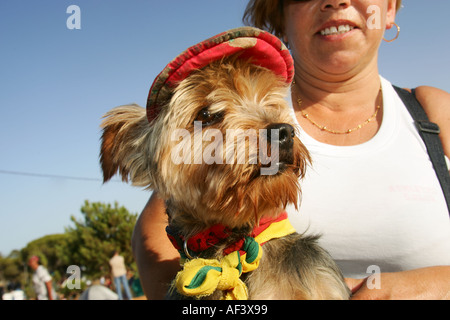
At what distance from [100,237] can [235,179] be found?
39351 millimetres

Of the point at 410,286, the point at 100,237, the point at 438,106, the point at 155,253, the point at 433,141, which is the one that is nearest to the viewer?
the point at 410,286

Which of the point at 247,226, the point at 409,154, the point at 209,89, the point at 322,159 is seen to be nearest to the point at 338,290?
A: the point at 247,226

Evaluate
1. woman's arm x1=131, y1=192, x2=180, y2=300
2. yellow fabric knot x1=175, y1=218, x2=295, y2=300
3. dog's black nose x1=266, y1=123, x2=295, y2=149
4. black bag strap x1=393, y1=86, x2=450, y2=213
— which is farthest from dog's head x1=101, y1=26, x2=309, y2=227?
black bag strap x1=393, y1=86, x2=450, y2=213

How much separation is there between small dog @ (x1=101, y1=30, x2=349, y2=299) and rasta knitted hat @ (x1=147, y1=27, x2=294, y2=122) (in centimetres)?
6

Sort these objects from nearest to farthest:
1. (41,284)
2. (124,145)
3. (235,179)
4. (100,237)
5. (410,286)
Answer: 1. (235,179)
2. (410,286)
3. (124,145)
4. (41,284)
5. (100,237)

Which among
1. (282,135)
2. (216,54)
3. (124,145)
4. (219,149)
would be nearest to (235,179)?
(219,149)

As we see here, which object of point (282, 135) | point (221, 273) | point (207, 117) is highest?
point (207, 117)

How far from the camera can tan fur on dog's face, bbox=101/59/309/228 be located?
224cm

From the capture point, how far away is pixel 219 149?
228 centimetres

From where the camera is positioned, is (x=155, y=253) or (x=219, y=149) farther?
(x=155, y=253)

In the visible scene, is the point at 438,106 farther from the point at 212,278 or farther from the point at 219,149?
the point at 212,278

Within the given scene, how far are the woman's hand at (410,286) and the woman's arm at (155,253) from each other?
1.44 metres
